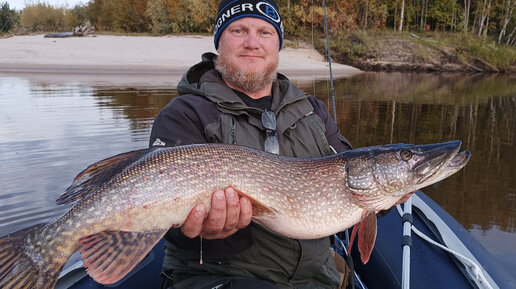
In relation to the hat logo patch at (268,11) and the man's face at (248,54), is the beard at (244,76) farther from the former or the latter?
the hat logo patch at (268,11)

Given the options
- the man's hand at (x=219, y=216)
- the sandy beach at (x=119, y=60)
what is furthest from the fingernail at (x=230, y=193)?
the sandy beach at (x=119, y=60)

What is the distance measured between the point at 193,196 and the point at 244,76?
1.07 metres

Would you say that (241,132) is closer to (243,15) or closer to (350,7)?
(243,15)

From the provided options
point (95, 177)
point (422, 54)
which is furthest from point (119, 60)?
point (422, 54)

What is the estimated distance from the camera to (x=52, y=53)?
20562 millimetres

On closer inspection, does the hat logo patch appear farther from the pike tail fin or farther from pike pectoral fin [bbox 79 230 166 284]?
the pike tail fin

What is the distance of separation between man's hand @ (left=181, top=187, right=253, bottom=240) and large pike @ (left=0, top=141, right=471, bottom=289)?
0.04m

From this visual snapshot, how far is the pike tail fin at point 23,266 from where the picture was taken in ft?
5.08

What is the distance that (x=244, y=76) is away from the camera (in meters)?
2.54

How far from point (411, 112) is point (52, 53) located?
18868 mm

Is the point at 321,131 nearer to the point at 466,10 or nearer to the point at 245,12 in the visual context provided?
the point at 245,12

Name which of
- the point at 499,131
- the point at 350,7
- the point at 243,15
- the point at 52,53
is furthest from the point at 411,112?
the point at 350,7

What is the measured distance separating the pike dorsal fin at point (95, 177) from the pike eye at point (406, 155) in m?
1.35

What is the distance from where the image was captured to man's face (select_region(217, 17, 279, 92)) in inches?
101
